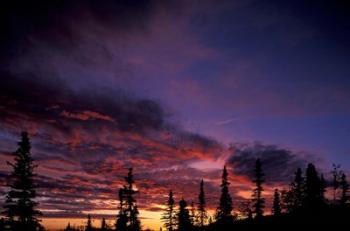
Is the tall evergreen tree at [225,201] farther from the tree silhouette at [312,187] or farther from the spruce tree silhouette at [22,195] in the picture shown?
the spruce tree silhouette at [22,195]

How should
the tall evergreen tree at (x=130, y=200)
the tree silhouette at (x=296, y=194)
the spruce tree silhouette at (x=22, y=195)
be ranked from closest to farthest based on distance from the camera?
the spruce tree silhouette at (x=22, y=195) < the tall evergreen tree at (x=130, y=200) < the tree silhouette at (x=296, y=194)

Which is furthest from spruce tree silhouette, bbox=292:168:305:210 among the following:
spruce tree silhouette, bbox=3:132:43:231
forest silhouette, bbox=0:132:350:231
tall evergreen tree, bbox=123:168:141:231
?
spruce tree silhouette, bbox=3:132:43:231

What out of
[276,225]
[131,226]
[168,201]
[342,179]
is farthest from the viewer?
[342,179]

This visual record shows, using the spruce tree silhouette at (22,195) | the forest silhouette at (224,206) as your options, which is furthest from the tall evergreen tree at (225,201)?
the spruce tree silhouette at (22,195)

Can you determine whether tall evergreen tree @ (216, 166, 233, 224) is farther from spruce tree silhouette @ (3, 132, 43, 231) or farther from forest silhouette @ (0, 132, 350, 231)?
spruce tree silhouette @ (3, 132, 43, 231)

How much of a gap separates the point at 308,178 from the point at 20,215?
5668 cm

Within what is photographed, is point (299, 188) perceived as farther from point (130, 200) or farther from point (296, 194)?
point (130, 200)

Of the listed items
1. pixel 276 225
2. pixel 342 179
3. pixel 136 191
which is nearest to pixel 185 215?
pixel 136 191

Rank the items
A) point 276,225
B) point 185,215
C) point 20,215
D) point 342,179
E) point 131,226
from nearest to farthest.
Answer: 1. point 20,215
2. point 276,225
3. point 131,226
4. point 185,215
5. point 342,179

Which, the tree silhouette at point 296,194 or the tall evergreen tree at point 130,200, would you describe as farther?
the tree silhouette at point 296,194

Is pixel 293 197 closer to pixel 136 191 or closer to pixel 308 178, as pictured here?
pixel 308 178

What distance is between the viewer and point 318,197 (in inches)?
2953

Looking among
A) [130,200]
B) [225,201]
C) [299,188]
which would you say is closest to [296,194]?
[299,188]

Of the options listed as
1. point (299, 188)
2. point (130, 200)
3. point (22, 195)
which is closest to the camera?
point (22, 195)
